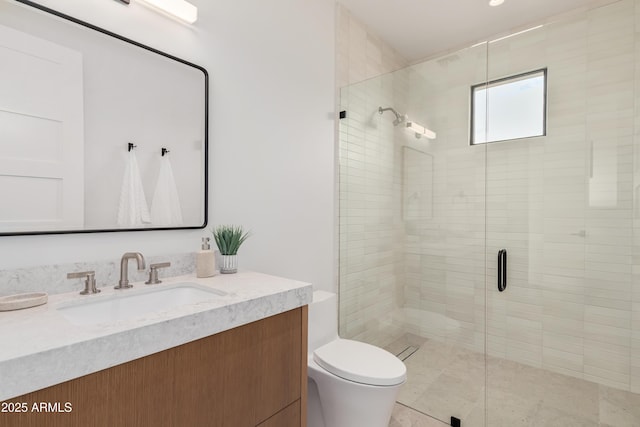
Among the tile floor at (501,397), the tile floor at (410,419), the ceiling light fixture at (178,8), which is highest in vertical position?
the ceiling light fixture at (178,8)

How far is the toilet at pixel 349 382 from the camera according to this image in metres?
1.44

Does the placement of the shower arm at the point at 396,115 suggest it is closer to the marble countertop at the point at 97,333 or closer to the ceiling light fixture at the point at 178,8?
the ceiling light fixture at the point at 178,8

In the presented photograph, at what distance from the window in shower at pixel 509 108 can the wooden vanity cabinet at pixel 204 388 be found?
1.58 meters

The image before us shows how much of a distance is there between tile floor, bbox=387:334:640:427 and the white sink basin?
54.4 inches

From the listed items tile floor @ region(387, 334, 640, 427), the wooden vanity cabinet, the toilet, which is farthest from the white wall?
tile floor @ region(387, 334, 640, 427)

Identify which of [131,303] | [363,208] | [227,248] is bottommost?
[131,303]

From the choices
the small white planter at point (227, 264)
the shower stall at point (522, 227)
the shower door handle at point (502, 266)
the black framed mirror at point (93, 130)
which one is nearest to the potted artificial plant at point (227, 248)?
the small white planter at point (227, 264)

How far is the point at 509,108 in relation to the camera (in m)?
1.96

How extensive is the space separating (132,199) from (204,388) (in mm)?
773

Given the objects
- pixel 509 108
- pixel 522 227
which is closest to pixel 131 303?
pixel 522 227

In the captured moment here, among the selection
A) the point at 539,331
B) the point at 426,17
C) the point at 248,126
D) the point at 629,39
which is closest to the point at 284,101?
the point at 248,126

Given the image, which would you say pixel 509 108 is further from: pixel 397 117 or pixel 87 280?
pixel 87 280

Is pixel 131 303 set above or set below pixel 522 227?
below

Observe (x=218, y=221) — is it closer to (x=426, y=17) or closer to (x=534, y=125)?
(x=534, y=125)
